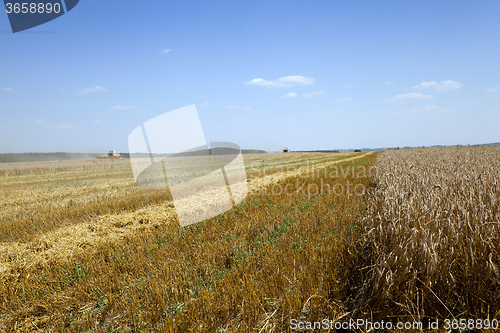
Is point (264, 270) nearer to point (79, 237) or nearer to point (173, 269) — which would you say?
point (173, 269)

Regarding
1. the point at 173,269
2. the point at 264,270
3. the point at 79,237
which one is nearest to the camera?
the point at 264,270

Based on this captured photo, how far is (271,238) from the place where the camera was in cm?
Answer: 529

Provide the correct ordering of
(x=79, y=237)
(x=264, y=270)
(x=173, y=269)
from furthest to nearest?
1. (x=79, y=237)
2. (x=173, y=269)
3. (x=264, y=270)

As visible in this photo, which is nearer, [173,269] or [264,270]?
[264,270]

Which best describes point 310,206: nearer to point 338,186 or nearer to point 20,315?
point 338,186

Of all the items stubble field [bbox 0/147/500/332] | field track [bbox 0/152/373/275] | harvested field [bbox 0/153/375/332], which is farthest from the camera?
field track [bbox 0/152/373/275]

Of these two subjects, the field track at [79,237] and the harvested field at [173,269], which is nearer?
the harvested field at [173,269]

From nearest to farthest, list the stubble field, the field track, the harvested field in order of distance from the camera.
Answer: the stubble field, the harvested field, the field track

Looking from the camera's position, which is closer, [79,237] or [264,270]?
[264,270]

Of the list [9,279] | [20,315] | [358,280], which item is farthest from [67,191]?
[358,280]

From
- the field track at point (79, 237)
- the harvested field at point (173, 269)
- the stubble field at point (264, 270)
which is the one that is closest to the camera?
the stubble field at point (264, 270)

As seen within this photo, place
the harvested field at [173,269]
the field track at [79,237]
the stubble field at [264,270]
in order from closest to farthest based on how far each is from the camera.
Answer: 1. the stubble field at [264,270]
2. the harvested field at [173,269]
3. the field track at [79,237]

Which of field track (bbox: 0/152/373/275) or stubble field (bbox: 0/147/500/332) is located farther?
field track (bbox: 0/152/373/275)

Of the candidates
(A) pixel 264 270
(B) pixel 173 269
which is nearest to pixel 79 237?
(B) pixel 173 269
